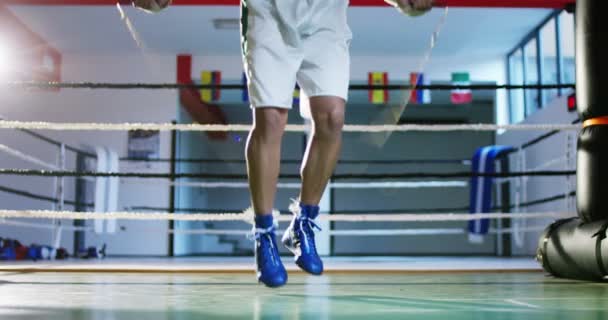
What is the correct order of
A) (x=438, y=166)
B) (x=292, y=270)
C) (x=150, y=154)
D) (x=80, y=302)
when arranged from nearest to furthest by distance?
1. (x=80, y=302)
2. (x=292, y=270)
3. (x=150, y=154)
4. (x=438, y=166)

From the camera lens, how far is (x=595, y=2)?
1898 mm

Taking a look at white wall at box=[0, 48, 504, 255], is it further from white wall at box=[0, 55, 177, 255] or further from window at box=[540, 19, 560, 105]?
window at box=[540, 19, 560, 105]

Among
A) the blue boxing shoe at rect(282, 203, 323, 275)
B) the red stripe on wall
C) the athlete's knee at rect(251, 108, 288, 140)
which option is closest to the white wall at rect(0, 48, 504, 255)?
the red stripe on wall

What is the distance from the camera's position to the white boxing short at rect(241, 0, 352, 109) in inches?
63.0

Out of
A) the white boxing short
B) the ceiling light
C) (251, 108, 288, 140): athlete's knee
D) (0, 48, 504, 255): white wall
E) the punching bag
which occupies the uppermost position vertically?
the ceiling light

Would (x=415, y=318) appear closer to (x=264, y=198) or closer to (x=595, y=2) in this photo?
(x=264, y=198)

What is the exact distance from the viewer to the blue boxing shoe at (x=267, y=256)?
154 cm

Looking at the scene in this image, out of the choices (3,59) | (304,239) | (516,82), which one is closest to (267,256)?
(304,239)

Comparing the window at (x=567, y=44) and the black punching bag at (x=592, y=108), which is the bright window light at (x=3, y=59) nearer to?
the window at (x=567, y=44)

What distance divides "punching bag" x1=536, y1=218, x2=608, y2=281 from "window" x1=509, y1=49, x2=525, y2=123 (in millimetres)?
4662

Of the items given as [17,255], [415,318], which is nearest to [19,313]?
[415,318]

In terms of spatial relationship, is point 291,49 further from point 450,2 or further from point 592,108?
point 450,2

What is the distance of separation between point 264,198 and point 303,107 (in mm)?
280

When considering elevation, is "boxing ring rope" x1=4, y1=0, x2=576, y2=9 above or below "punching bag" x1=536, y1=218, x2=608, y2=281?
above
